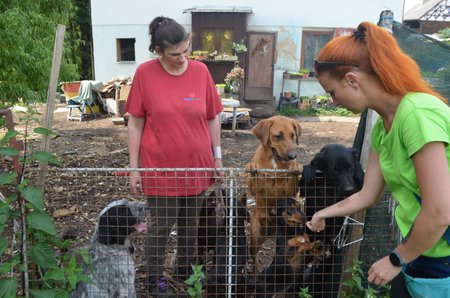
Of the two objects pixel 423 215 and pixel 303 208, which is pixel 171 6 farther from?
pixel 423 215

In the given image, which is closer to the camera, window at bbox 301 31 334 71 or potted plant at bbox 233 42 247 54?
potted plant at bbox 233 42 247 54

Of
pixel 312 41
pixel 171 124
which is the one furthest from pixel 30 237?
pixel 312 41

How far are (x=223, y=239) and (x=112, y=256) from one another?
2.59 feet

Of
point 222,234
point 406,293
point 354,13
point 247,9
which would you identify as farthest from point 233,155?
point 354,13

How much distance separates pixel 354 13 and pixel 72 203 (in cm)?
1246

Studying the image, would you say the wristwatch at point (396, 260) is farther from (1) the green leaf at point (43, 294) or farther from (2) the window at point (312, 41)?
(2) the window at point (312, 41)

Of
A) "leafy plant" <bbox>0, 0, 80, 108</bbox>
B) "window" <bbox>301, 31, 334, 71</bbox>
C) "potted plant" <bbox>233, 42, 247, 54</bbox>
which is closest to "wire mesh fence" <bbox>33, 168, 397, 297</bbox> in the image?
"leafy plant" <bbox>0, 0, 80, 108</bbox>

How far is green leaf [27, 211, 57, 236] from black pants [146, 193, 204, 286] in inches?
31.8

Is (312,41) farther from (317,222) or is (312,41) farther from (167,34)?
(317,222)

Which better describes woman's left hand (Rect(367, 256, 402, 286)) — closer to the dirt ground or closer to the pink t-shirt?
the pink t-shirt

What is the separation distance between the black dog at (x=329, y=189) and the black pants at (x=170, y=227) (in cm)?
79

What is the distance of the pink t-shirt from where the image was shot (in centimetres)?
281

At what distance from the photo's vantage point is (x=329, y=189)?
9.04ft

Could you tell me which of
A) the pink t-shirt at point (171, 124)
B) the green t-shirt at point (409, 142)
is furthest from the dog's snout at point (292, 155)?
the green t-shirt at point (409, 142)
